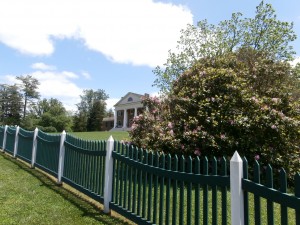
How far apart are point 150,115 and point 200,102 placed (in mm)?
2262

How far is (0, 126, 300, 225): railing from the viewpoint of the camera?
343cm

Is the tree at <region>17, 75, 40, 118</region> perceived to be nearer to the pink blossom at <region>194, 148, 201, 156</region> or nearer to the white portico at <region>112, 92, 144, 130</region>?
the white portico at <region>112, 92, 144, 130</region>

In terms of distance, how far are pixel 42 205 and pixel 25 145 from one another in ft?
20.6

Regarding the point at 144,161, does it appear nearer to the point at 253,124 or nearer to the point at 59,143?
the point at 59,143

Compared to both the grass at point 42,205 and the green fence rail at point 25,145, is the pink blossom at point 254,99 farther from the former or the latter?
the green fence rail at point 25,145

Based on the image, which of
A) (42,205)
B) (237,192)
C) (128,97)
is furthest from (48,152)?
(128,97)

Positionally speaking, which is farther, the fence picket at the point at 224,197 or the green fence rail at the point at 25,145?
the green fence rail at the point at 25,145

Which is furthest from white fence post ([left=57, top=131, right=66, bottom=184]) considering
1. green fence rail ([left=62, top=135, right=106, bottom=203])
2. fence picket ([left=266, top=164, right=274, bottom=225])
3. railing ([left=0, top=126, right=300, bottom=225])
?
fence picket ([left=266, top=164, right=274, bottom=225])

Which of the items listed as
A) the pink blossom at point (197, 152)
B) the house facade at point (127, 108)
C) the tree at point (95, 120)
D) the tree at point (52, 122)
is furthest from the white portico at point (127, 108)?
the pink blossom at point (197, 152)

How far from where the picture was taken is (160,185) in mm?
4883

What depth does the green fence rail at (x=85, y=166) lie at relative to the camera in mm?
6586

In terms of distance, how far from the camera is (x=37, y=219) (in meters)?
5.69

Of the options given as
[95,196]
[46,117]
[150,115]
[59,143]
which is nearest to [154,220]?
[95,196]

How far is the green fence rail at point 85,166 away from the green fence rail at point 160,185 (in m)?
0.52
